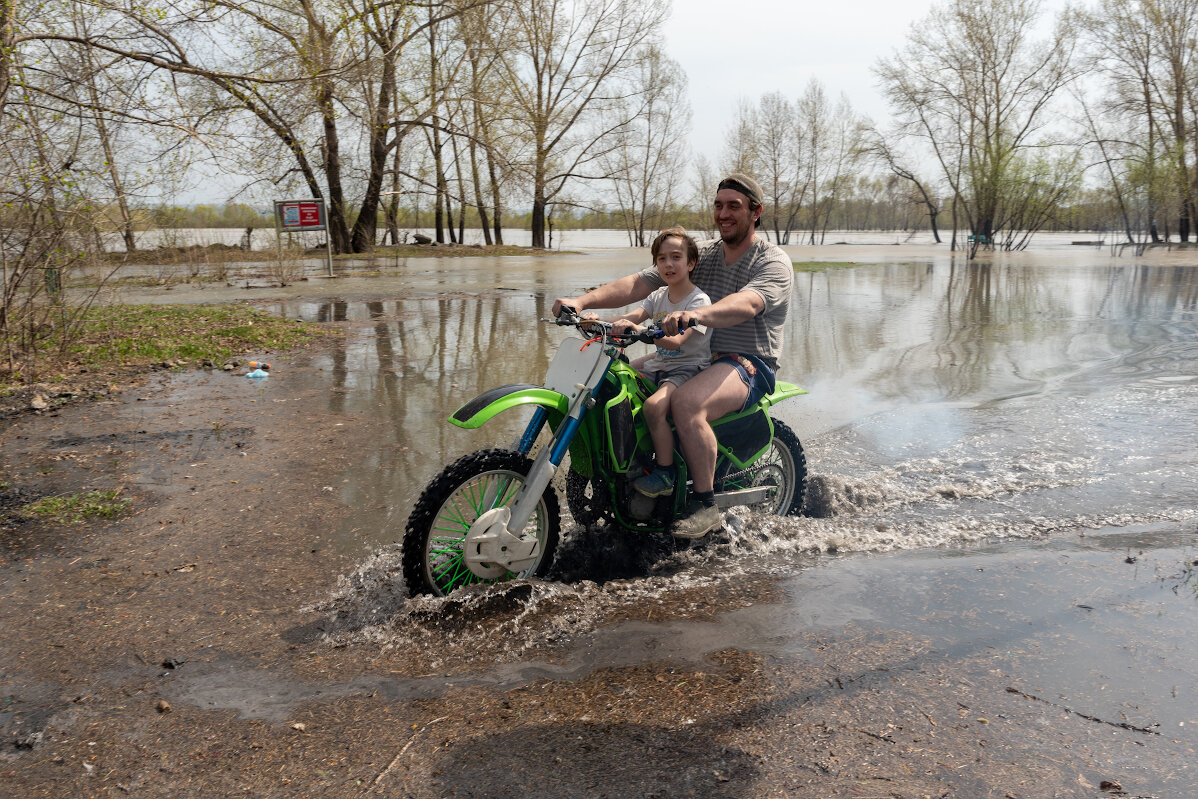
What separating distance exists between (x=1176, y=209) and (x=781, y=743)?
143 feet

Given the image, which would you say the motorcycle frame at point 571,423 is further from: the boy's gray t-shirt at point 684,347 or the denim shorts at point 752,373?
the denim shorts at point 752,373

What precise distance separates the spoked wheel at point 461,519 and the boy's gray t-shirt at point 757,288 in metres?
1.37

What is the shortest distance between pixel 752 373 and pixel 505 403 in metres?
1.46

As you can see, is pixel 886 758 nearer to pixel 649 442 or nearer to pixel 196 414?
pixel 649 442

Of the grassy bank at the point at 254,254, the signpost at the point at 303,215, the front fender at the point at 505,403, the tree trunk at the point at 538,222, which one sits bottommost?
the front fender at the point at 505,403

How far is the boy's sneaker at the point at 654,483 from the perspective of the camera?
161 inches

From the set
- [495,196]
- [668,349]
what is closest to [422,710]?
[668,349]

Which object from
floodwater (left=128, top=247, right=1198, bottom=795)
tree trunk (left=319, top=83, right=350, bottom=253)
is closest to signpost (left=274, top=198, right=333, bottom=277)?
tree trunk (left=319, top=83, right=350, bottom=253)

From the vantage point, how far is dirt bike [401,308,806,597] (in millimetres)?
3596

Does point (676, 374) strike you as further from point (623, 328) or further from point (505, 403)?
point (505, 403)

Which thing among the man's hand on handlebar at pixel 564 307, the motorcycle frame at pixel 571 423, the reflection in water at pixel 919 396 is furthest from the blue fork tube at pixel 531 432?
the reflection in water at pixel 919 396

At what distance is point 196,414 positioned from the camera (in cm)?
709

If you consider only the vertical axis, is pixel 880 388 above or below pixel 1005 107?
below

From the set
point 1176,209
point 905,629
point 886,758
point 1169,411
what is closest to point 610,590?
point 905,629
